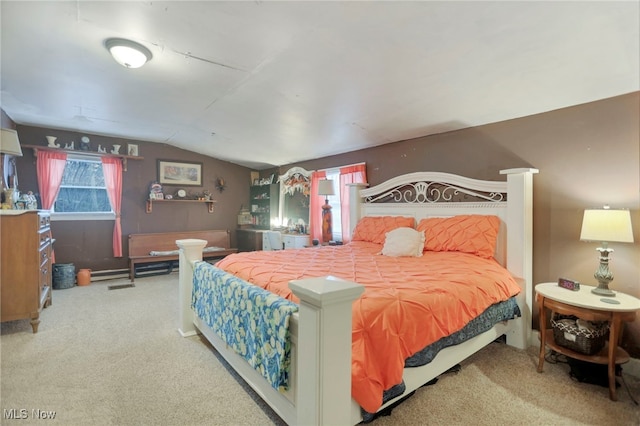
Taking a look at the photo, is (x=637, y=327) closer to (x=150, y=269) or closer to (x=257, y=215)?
(x=257, y=215)

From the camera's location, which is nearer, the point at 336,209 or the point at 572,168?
the point at 572,168

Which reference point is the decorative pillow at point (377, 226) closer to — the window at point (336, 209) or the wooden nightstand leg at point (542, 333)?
the window at point (336, 209)

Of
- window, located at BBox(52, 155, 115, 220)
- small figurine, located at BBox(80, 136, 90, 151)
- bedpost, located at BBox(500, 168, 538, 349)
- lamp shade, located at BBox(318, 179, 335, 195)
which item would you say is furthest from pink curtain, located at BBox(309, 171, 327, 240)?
small figurine, located at BBox(80, 136, 90, 151)

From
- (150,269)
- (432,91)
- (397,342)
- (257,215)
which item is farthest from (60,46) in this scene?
(257,215)

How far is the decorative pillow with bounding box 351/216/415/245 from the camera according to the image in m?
3.47

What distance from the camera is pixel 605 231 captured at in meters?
1.97

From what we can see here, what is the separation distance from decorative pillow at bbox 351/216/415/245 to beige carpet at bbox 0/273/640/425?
147cm

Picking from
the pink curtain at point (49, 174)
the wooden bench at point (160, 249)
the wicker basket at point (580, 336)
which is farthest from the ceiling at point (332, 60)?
the wooden bench at point (160, 249)

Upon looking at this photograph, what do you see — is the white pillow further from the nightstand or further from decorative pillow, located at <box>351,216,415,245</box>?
the nightstand

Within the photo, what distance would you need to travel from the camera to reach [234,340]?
6.43 feet

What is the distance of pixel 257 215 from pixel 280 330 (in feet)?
17.0

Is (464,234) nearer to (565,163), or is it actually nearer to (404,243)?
(404,243)

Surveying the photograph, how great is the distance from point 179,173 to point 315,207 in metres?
2.81

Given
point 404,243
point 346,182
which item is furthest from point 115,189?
point 404,243
